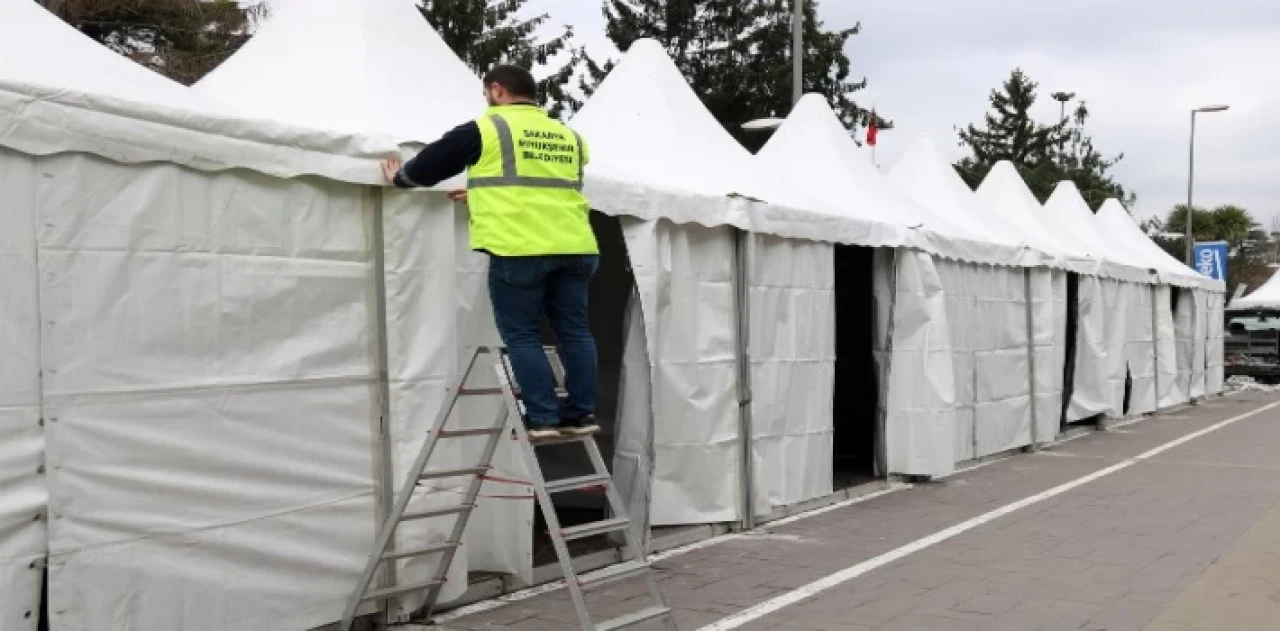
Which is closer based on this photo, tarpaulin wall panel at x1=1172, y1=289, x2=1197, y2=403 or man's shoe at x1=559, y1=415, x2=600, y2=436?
man's shoe at x1=559, y1=415, x2=600, y2=436

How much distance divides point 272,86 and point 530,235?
2241 mm

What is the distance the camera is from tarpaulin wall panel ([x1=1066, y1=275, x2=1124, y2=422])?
1552cm

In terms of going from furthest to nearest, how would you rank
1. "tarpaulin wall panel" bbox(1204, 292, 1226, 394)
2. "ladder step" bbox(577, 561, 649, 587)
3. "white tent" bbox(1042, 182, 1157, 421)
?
1. "tarpaulin wall panel" bbox(1204, 292, 1226, 394)
2. "white tent" bbox(1042, 182, 1157, 421)
3. "ladder step" bbox(577, 561, 649, 587)

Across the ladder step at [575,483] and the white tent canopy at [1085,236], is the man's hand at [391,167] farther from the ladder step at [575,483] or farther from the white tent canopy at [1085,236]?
the white tent canopy at [1085,236]

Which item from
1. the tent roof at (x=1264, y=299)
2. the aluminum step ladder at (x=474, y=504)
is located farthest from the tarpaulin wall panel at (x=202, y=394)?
the tent roof at (x=1264, y=299)

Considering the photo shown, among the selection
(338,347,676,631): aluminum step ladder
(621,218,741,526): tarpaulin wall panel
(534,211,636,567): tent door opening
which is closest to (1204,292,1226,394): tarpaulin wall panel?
(534,211,636,567): tent door opening

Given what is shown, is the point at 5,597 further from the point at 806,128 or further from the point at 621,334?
the point at 806,128

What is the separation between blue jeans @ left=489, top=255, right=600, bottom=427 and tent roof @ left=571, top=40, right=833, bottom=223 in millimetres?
2658

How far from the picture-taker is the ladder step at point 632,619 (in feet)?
15.3

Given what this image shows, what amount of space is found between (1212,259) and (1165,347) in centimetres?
1377

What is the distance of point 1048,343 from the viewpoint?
14047mm

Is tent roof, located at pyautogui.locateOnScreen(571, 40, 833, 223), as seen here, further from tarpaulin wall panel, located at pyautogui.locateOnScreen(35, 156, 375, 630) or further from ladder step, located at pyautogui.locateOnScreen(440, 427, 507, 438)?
tarpaulin wall panel, located at pyautogui.locateOnScreen(35, 156, 375, 630)

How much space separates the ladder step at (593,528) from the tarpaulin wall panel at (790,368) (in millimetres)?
3596

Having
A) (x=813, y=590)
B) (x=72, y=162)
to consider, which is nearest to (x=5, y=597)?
(x=72, y=162)
